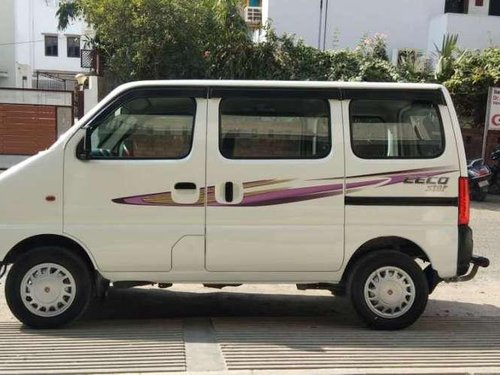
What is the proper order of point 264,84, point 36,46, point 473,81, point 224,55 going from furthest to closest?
point 36,46 → point 224,55 → point 473,81 → point 264,84

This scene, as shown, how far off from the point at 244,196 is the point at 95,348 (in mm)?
1616

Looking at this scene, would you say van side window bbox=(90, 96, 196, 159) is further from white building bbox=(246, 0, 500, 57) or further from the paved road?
white building bbox=(246, 0, 500, 57)

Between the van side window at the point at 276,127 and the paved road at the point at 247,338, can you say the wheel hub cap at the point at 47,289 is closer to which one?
the paved road at the point at 247,338

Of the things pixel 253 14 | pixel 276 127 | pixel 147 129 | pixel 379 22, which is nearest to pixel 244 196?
pixel 276 127

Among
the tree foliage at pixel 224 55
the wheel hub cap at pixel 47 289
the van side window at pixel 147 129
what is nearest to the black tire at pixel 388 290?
the van side window at pixel 147 129

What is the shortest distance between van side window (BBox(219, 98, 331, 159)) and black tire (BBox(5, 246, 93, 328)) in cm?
157

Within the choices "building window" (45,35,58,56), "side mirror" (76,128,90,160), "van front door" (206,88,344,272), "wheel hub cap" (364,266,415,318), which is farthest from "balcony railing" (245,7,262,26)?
"building window" (45,35,58,56)

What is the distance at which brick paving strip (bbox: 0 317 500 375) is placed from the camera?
13.8ft

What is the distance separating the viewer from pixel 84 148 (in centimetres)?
491

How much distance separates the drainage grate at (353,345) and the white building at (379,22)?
16.7 m

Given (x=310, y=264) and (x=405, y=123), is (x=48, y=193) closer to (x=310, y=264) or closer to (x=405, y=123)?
(x=310, y=264)

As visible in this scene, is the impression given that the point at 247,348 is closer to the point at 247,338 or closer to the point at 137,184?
the point at 247,338

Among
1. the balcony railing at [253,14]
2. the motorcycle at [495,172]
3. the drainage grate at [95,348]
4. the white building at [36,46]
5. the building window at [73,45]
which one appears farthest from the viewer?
the building window at [73,45]

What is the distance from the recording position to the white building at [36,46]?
1708 inches
